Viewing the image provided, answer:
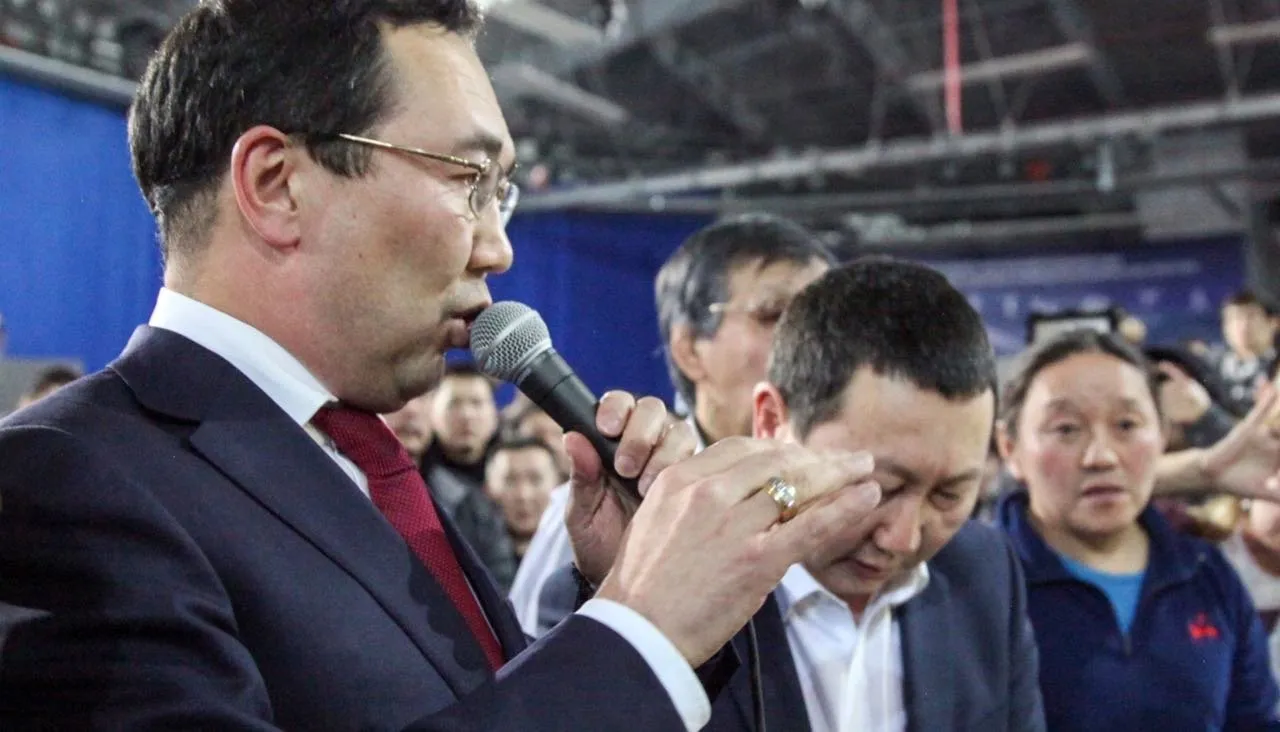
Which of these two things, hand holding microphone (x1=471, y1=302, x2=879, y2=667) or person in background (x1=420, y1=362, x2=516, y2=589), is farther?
person in background (x1=420, y1=362, x2=516, y2=589)

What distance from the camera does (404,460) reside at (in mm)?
1143

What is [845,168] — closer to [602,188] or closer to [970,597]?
[602,188]

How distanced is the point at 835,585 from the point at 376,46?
2.74ft

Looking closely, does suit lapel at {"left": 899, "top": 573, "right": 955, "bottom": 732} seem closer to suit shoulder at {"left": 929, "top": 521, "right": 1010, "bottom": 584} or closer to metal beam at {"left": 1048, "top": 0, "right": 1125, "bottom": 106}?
suit shoulder at {"left": 929, "top": 521, "right": 1010, "bottom": 584}

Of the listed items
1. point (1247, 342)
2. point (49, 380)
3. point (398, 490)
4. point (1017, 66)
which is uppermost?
point (1017, 66)

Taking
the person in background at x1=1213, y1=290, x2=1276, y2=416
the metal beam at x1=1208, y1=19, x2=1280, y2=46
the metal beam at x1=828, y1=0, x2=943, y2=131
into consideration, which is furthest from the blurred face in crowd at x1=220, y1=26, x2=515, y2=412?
the metal beam at x1=1208, y1=19, x2=1280, y2=46

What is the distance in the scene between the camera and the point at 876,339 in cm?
144

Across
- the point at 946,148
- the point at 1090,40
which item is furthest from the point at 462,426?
the point at 1090,40

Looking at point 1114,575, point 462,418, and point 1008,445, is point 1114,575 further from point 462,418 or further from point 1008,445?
point 462,418

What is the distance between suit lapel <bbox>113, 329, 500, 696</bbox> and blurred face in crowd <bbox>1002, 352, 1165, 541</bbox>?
1219mm

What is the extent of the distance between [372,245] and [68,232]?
7.03 meters

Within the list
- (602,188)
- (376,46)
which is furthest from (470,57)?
(602,188)

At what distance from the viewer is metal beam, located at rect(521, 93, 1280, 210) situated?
8414mm

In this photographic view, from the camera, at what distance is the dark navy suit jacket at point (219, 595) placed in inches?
32.0
